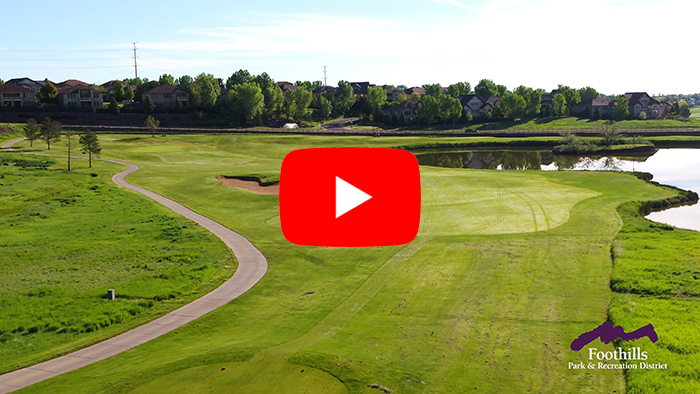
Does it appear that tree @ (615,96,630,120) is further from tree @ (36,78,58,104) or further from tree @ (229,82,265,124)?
tree @ (36,78,58,104)

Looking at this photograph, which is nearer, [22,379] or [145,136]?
[22,379]

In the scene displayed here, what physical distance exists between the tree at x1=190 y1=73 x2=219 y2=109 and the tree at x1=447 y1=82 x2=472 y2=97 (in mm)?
79987

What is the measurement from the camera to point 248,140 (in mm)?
100062

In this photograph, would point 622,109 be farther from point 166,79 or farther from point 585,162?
point 166,79

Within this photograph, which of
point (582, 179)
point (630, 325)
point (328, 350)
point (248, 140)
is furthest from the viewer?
point (248, 140)

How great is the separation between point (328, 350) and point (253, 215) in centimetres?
2546

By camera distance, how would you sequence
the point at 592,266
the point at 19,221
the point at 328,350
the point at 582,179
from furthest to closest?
the point at 582,179 < the point at 19,221 < the point at 592,266 < the point at 328,350

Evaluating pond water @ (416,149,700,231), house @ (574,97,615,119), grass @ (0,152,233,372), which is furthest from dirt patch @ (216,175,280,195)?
house @ (574,97,615,119)

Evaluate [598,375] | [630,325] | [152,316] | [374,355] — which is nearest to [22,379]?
[152,316]

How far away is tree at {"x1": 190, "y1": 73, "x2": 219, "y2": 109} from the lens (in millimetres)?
129875

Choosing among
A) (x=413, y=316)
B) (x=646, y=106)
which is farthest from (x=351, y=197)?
(x=646, y=106)

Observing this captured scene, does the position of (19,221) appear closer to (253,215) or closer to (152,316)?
(253,215)

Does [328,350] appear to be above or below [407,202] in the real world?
below

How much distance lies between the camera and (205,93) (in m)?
130
